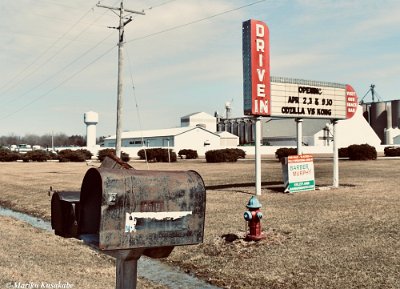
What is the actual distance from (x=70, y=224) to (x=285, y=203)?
12.2m

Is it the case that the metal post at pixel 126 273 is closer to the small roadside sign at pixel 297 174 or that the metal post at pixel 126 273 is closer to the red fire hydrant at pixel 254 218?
the red fire hydrant at pixel 254 218

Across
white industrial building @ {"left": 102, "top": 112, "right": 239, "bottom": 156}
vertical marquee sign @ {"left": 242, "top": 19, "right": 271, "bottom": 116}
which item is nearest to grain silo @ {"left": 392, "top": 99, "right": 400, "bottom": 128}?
white industrial building @ {"left": 102, "top": 112, "right": 239, "bottom": 156}

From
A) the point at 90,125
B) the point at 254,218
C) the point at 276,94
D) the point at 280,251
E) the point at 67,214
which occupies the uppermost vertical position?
the point at 90,125

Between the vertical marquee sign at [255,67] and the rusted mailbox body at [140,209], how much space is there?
14.2 metres

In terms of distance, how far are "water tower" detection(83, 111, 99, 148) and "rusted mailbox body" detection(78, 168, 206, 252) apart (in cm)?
10885

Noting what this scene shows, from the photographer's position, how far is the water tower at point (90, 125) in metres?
110

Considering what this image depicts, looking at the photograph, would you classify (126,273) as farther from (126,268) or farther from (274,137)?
(274,137)

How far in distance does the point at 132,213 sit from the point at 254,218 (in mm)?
6799

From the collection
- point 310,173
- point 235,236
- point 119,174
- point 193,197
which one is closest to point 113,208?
point 119,174

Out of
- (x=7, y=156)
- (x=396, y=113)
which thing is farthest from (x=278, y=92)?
(x=396, y=113)

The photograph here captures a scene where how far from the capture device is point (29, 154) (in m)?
60.9

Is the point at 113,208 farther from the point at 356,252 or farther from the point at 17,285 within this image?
the point at 356,252

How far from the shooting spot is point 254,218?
31.8ft

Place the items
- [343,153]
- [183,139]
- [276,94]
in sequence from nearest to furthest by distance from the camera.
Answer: [276,94]
[343,153]
[183,139]
